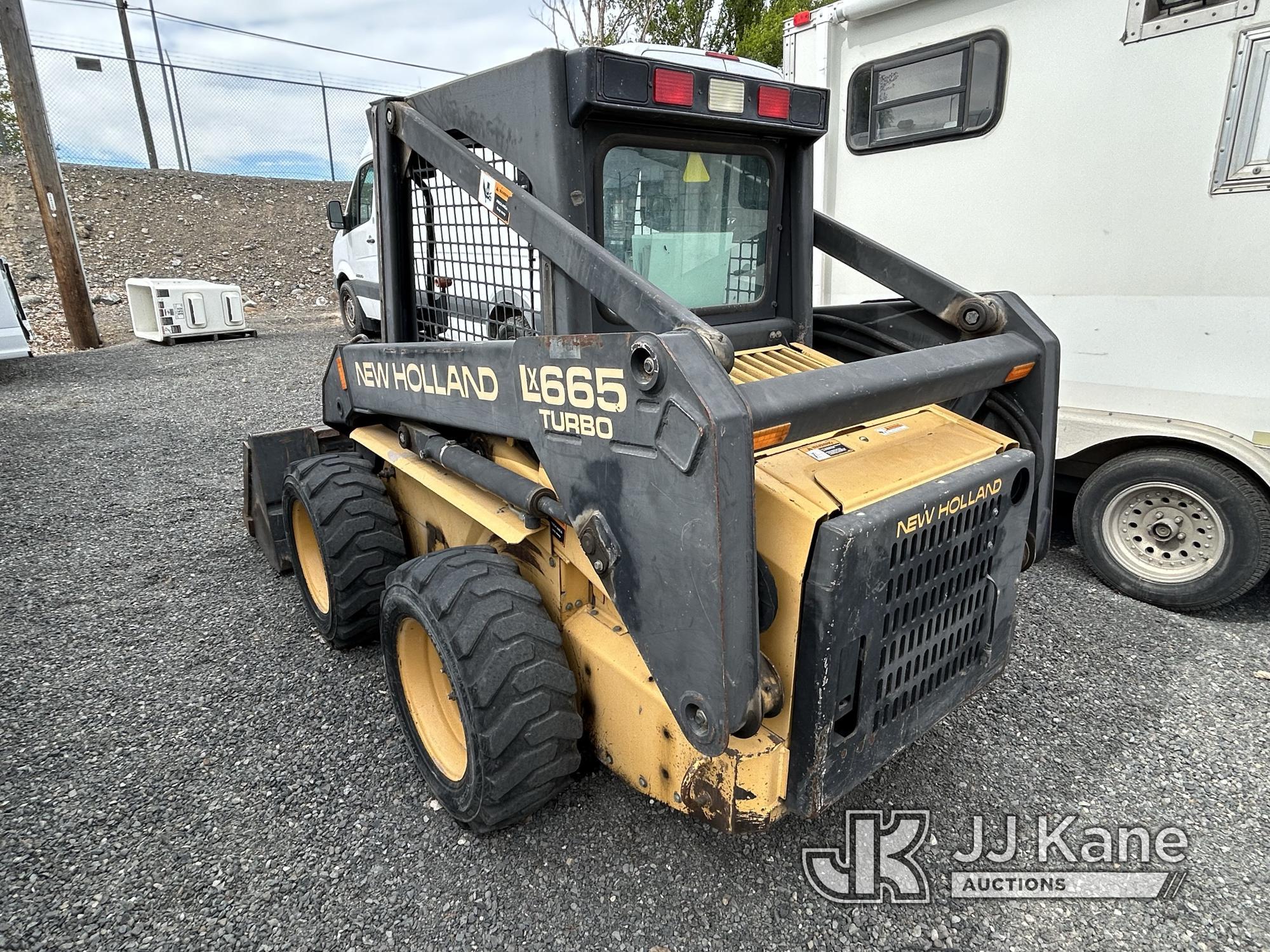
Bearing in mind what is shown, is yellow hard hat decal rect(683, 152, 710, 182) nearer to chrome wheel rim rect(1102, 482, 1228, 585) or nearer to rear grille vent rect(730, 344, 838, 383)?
rear grille vent rect(730, 344, 838, 383)

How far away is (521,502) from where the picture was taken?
217cm

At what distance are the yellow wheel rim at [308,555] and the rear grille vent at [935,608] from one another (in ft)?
8.30

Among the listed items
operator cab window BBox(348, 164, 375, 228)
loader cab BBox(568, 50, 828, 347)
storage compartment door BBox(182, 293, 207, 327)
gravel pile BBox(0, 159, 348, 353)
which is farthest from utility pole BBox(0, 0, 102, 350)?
loader cab BBox(568, 50, 828, 347)

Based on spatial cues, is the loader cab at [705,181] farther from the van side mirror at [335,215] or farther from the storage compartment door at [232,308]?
the storage compartment door at [232,308]

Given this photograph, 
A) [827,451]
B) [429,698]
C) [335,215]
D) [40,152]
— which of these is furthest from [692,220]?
[40,152]

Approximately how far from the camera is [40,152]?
31.5 ft

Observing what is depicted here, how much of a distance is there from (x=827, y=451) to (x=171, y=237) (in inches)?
675

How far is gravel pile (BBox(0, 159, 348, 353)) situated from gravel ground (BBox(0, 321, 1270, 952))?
11.5m

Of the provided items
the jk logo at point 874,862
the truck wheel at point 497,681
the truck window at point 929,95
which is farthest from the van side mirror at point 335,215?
the jk logo at point 874,862

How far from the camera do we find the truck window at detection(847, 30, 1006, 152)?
377 cm

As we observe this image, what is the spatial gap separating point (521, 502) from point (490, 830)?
3.08 ft

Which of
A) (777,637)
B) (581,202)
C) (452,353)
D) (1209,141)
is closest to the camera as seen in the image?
(777,637)

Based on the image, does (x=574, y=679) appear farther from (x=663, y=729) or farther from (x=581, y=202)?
(x=581, y=202)

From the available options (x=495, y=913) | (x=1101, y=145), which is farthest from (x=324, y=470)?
(x=1101, y=145)
